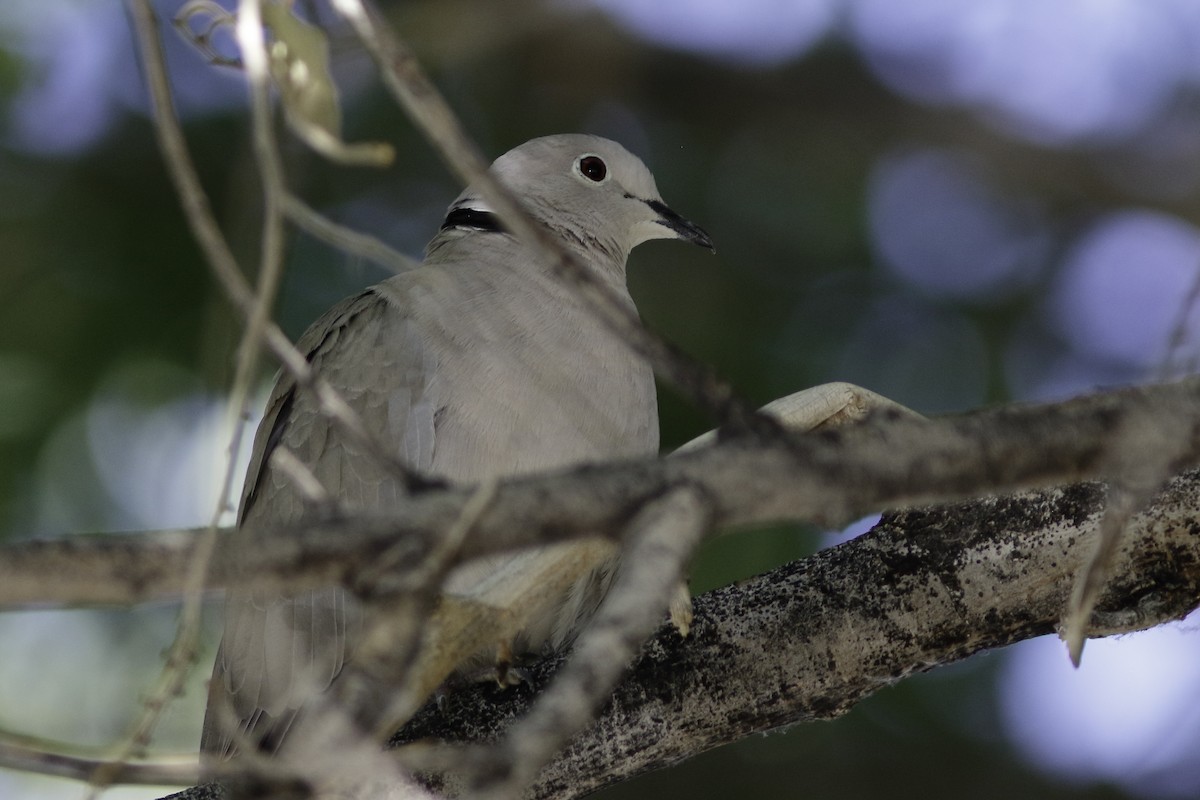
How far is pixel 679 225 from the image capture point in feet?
11.0

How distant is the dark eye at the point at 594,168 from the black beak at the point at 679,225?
137mm

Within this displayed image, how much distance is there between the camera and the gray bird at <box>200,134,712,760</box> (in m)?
2.55

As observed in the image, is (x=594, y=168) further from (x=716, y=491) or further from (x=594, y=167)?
(x=716, y=491)

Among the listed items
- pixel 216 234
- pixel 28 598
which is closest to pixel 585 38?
pixel 216 234

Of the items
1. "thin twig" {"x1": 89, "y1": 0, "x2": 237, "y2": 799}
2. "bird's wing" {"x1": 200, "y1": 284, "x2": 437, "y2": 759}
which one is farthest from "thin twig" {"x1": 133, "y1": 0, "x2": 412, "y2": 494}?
"bird's wing" {"x1": 200, "y1": 284, "x2": 437, "y2": 759}

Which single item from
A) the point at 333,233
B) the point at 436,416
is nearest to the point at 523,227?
the point at 333,233

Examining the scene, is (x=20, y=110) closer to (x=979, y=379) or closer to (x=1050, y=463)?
(x=979, y=379)

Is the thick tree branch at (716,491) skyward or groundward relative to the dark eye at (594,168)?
groundward

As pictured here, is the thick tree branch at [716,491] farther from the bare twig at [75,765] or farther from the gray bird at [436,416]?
the gray bird at [436,416]

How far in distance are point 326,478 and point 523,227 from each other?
1.58 meters

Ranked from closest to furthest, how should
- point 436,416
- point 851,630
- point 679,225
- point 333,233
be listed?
point 333,233 → point 851,630 → point 436,416 → point 679,225

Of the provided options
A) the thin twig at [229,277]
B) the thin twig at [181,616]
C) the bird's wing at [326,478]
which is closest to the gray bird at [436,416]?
the bird's wing at [326,478]

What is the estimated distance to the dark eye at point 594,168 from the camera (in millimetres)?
3389

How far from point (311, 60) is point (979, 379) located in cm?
288
